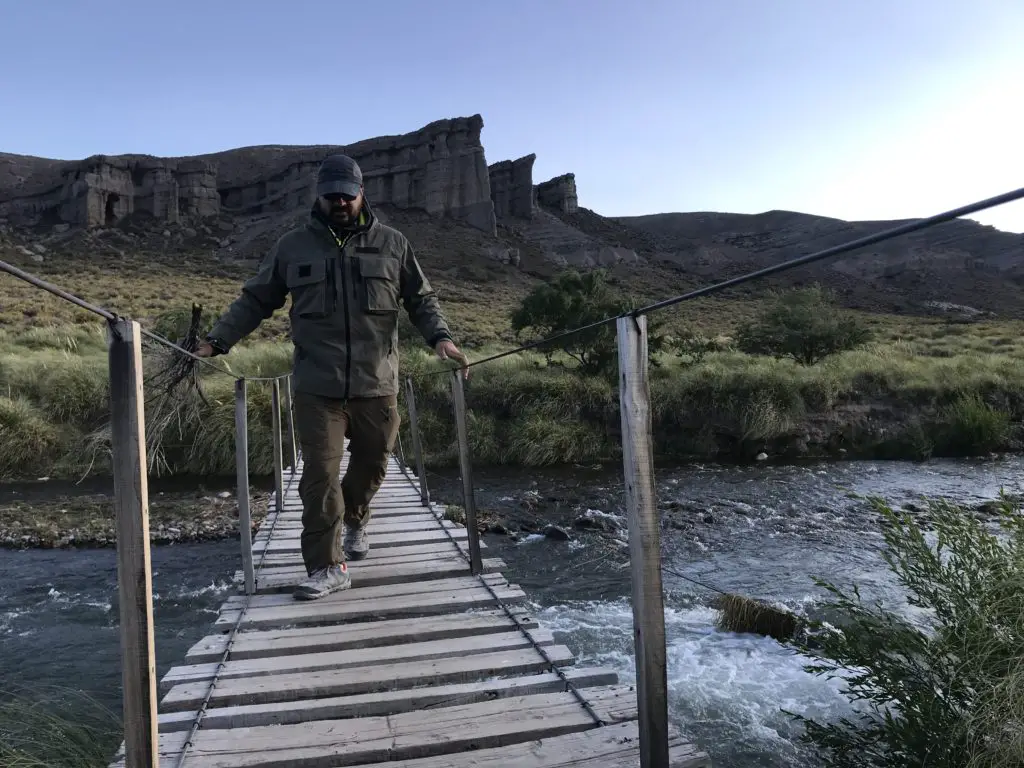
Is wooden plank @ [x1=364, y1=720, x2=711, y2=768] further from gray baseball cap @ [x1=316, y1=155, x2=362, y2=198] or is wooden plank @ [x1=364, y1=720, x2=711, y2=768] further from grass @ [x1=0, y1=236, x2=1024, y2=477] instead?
grass @ [x1=0, y1=236, x2=1024, y2=477]

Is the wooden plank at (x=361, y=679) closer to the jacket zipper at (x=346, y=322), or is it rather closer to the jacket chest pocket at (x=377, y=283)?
the jacket zipper at (x=346, y=322)

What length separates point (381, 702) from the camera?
2.29 metres

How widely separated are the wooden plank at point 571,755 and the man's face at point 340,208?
2.22 meters

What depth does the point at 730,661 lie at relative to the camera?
4457 millimetres

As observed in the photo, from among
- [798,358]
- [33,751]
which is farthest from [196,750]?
[798,358]

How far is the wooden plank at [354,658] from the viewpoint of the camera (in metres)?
2.51

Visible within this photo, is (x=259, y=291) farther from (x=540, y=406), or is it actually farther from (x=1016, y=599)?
(x=540, y=406)

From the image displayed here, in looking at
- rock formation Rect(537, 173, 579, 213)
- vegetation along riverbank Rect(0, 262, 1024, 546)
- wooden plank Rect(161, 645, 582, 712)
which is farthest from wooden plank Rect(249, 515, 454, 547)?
rock formation Rect(537, 173, 579, 213)

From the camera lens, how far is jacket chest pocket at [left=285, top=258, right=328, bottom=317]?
10.2 feet

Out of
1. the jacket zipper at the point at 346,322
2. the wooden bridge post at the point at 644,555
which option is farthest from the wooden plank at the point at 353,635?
the wooden bridge post at the point at 644,555

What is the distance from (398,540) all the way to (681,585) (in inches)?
107

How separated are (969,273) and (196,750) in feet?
231

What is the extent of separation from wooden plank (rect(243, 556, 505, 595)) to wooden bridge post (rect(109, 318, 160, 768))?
2.10 meters

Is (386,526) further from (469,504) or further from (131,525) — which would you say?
(131,525)
